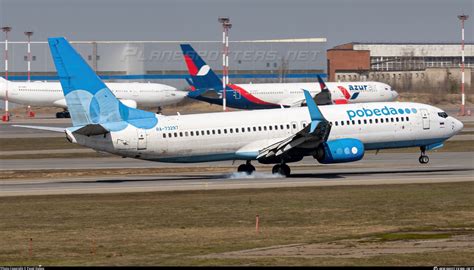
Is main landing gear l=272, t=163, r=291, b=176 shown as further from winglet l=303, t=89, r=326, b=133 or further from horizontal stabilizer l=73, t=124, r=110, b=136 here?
horizontal stabilizer l=73, t=124, r=110, b=136

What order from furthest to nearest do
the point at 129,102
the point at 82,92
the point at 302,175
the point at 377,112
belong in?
the point at 129,102, the point at 377,112, the point at 302,175, the point at 82,92

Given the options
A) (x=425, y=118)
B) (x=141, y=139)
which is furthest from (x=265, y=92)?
(x=141, y=139)

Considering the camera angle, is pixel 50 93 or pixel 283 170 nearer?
pixel 283 170

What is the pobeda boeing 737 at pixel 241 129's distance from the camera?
51438 millimetres

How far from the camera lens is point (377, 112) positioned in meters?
58.0

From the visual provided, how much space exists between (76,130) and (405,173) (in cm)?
1798

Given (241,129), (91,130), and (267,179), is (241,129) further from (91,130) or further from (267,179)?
(91,130)

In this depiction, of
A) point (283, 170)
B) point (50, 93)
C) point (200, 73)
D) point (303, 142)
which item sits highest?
point (200, 73)

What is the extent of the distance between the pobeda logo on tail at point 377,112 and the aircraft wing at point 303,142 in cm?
338

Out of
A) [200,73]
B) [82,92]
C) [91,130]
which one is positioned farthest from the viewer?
[200,73]

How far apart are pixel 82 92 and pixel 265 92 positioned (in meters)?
78.3

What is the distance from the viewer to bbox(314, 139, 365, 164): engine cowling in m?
54.8

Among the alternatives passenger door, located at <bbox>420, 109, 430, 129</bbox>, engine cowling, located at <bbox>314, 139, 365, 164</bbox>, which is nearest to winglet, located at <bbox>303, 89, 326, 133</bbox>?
engine cowling, located at <bbox>314, 139, 365, 164</bbox>

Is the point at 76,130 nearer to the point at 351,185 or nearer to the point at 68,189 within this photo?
the point at 68,189
